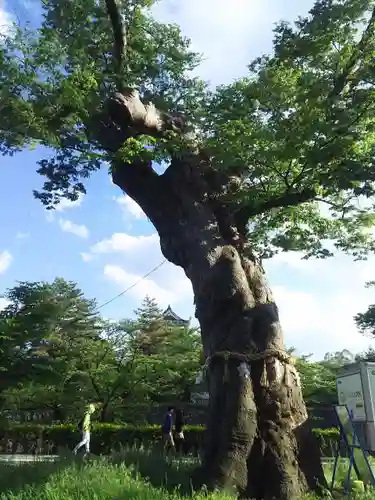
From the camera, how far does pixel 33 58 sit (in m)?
9.34

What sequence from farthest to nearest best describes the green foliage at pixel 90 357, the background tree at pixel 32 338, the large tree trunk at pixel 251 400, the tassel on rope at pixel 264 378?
1. the green foliage at pixel 90 357
2. the background tree at pixel 32 338
3. the tassel on rope at pixel 264 378
4. the large tree trunk at pixel 251 400

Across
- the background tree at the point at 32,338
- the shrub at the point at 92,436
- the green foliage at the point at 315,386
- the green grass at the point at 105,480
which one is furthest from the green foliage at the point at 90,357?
the green grass at the point at 105,480

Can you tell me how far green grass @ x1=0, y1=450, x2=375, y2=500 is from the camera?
582cm

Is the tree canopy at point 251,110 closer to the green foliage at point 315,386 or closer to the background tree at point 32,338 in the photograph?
the background tree at point 32,338

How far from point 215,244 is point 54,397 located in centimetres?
1848

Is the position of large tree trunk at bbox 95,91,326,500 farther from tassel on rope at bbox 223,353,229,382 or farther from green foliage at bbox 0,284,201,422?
green foliage at bbox 0,284,201,422

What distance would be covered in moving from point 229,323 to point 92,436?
12.9 m

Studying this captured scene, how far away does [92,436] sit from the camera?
1939 cm

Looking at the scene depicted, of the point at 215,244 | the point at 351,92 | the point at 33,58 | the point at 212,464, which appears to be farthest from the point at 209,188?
the point at 212,464

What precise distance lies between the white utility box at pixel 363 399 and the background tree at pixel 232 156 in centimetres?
107

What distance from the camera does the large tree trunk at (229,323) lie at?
7.30m

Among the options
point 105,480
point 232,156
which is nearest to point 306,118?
point 232,156

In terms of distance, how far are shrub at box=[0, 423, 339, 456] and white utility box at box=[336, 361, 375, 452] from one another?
10.5 m

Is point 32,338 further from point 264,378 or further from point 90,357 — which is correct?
point 264,378
